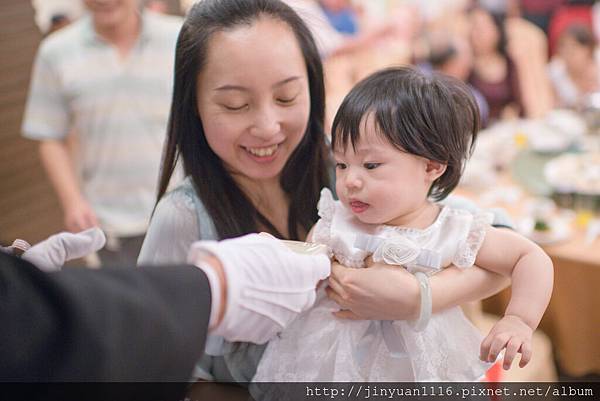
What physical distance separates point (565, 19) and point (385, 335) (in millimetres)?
3408

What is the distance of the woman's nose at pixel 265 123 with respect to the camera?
2.81ft

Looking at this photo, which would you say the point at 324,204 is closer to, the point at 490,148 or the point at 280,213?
the point at 280,213

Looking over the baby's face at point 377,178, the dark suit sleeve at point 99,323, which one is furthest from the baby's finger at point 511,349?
the dark suit sleeve at point 99,323

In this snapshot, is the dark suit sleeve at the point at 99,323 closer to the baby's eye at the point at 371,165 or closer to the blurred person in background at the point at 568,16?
the baby's eye at the point at 371,165

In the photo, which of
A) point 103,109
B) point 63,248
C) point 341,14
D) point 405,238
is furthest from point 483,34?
point 63,248

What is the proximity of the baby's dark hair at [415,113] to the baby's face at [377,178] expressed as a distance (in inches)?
0.4

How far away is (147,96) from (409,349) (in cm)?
100

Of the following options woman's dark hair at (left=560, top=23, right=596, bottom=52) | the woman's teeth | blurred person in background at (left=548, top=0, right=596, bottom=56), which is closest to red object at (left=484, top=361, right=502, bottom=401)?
the woman's teeth

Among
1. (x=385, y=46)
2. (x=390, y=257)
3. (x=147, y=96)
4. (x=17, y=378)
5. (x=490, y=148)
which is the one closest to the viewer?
(x=17, y=378)

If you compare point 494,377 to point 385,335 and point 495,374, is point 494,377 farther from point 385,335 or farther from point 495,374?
point 385,335

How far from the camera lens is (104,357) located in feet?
1.86

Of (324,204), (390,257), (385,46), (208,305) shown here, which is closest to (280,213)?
(324,204)

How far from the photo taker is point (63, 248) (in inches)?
30.4

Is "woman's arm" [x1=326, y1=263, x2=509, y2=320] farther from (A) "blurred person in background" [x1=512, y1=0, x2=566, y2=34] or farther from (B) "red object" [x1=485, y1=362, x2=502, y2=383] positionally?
(A) "blurred person in background" [x1=512, y1=0, x2=566, y2=34]
